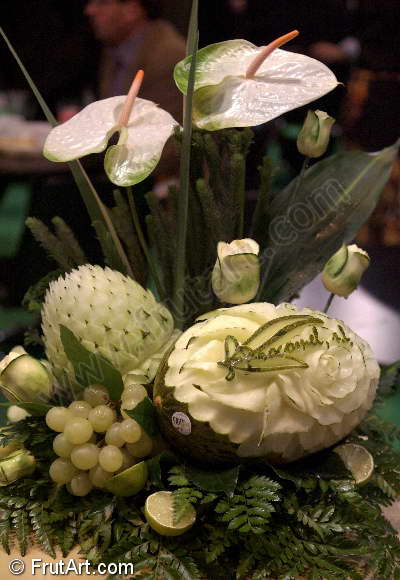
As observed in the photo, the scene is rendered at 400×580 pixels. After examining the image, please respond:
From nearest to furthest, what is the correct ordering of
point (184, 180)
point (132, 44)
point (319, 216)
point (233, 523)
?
point (233, 523) → point (184, 180) → point (319, 216) → point (132, 44)

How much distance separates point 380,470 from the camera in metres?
0.55

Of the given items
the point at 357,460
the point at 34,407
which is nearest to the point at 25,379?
the point at 34,407

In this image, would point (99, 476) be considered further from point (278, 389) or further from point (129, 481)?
point (278, 389)

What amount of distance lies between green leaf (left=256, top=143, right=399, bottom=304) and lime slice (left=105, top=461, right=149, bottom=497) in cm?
24

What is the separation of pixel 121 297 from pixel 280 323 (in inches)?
5.9

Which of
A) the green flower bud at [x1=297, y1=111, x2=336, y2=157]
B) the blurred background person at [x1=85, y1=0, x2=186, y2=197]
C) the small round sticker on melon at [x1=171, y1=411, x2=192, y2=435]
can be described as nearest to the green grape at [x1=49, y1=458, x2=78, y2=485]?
the small round sticker on melon at [x1=171, y1=411, x2=192, y2=435]

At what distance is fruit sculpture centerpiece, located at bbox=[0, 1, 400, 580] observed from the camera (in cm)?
47

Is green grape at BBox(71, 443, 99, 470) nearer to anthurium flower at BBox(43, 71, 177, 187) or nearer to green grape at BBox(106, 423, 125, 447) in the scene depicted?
green grape at BBox(106, 423, 125, 447)

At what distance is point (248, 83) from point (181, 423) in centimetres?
30

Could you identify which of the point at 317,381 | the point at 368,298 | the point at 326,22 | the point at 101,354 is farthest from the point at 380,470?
the point at 326,22

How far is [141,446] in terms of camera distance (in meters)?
0.52

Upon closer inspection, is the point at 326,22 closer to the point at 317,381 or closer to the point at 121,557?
the point at 317,381

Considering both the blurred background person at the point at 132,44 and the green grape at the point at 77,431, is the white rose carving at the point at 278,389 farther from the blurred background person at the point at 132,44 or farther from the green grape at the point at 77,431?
the blurred background person at the point at 132,44

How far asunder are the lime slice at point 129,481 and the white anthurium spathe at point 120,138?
9.3 inches
